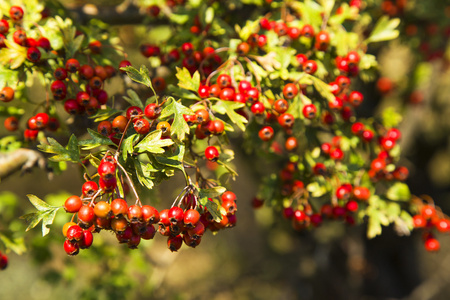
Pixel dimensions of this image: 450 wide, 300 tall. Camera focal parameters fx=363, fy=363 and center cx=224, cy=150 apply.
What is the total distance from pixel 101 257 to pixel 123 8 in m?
2.50

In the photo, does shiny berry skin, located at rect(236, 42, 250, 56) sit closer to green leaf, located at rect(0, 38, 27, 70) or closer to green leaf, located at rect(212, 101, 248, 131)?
green leaf, located at rect(212, 101, 248, 131)

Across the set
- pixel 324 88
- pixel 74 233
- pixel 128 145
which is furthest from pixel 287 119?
pixel 74 233

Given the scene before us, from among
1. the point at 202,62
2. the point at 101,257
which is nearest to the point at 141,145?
the point at 202,62

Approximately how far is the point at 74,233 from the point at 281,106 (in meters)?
1.25

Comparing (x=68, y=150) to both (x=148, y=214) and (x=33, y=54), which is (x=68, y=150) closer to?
(x=148, y=214)

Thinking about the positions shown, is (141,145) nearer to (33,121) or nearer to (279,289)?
(33,121)

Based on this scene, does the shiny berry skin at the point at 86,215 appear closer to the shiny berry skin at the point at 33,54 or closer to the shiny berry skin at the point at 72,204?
the shiny berry skin at the point at 72,204

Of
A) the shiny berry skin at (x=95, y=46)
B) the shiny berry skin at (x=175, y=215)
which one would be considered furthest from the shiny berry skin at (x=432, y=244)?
the shiny berry skin at (x=95, y=46)

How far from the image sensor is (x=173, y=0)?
283cm

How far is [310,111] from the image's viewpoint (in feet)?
7.11

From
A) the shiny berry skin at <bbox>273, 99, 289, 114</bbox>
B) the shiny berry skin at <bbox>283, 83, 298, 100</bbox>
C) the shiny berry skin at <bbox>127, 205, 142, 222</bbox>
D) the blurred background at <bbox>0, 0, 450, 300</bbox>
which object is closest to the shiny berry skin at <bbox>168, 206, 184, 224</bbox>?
the shiny berry skin at <bbox>127, 205, 142, 222</bbox>

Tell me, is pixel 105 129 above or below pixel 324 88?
below

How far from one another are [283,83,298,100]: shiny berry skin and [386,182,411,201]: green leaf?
114 centimetres

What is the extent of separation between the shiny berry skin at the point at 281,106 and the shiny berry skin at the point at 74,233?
3.97 ft
